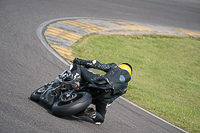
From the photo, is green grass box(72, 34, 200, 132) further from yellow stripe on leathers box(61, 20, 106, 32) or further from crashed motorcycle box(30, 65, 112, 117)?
crashed motorcycle box(30, 65, 112, 117)

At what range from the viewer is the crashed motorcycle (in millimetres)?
4090

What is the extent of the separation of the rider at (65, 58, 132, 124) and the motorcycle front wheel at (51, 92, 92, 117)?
0.72 ft

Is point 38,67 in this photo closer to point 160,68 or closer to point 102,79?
point 102,79

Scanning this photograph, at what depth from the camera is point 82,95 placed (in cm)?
428

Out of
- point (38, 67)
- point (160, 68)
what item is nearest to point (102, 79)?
point (38, 67)

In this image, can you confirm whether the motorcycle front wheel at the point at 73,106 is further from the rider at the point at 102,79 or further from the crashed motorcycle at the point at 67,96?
the rider at the point at 102,79

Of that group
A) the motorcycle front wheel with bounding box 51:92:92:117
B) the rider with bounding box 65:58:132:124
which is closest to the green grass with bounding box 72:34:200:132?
the rider with bounding box 65:58:132:124

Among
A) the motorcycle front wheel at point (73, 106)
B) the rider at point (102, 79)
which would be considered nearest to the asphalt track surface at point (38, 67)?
the motorcycle front wheel at point (73, 106)

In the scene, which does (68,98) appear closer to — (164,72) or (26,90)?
(26,90)

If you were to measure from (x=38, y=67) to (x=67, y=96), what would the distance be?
2.70 metres

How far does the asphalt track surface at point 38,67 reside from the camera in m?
3.99

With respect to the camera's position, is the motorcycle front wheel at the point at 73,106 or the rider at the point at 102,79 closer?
the motorcycle front wheel at the point at 73,106

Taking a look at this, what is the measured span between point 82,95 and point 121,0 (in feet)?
41.3

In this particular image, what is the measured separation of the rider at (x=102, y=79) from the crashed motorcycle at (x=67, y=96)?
73mm
